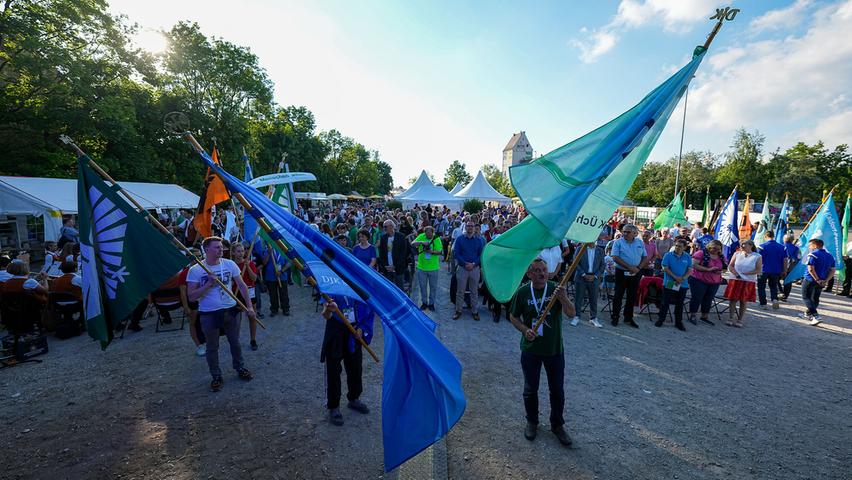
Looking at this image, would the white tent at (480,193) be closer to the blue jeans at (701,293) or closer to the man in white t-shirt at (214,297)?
the blue jeans at (701,293)

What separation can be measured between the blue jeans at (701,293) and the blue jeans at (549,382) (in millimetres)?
6241

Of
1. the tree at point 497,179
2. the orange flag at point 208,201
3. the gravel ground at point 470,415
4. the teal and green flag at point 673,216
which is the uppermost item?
the tree at point 497,179

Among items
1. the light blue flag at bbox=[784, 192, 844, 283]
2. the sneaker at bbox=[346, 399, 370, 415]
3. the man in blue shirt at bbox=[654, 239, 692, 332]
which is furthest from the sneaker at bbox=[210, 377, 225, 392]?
the light blue flag at bbox=[784, 192, 844, 283]

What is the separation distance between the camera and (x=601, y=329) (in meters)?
7.61

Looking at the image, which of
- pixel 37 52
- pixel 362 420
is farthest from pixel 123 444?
pixel 37 52

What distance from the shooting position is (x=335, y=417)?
4.17 m

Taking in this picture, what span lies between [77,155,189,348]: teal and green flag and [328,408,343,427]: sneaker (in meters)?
2.55

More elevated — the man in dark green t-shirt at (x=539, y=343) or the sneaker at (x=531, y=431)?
the man in dark green t-shirt at (x=539, y=343)

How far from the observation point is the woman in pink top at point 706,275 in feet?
25.7

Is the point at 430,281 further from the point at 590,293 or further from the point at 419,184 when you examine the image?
the point at 419,184

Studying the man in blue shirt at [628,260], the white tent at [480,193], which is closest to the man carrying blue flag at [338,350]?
the man in blue shirt at [628,260]

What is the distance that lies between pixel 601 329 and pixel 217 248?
748 cm

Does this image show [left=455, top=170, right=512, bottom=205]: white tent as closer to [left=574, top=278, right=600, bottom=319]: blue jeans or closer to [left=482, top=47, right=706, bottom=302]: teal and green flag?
[left=574, top=278, right=600, bottom=319]: blue jeans

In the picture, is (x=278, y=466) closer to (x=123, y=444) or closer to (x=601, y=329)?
(x=123, y=444)
